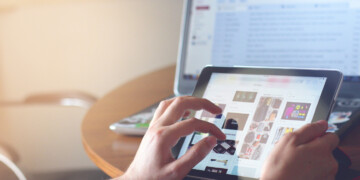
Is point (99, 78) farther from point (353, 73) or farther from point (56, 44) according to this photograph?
point (353, 73)

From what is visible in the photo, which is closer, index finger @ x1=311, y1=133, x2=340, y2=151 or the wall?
index finger @ x1=311, y1=133, x2=340, y2=151

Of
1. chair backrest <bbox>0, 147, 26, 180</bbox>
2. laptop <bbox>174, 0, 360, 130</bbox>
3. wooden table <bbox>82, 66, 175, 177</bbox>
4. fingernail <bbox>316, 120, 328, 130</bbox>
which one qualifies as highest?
laptop <bbox>174, 0, 360, 130</bbox>

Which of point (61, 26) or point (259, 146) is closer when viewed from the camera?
point (259, 146)

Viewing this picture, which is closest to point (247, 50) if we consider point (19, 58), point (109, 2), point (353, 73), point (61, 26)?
point (353, 73)

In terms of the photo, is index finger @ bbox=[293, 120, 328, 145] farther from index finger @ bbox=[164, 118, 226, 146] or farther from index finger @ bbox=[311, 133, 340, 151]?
index finger @ bbox=[164, 118, 226, 146]

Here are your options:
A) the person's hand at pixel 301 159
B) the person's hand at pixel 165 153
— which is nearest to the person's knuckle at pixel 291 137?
the person's hand at pixel 301 159

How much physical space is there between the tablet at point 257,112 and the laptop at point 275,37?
0.26 meters

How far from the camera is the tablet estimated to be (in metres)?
0.61

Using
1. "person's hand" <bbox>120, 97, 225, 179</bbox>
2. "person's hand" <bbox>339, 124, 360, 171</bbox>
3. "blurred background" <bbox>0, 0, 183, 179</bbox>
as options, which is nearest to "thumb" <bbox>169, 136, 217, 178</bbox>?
"person's hand" <bbox>120, 97, 225, 179</bbox>

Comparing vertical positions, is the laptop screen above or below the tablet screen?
above

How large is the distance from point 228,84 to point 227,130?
10 centimetres

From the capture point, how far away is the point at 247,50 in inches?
40.3

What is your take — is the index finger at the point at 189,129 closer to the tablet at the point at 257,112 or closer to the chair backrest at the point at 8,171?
the tablet at the point at 257,112

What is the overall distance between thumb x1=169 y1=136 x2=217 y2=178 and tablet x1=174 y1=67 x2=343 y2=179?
0.06m
